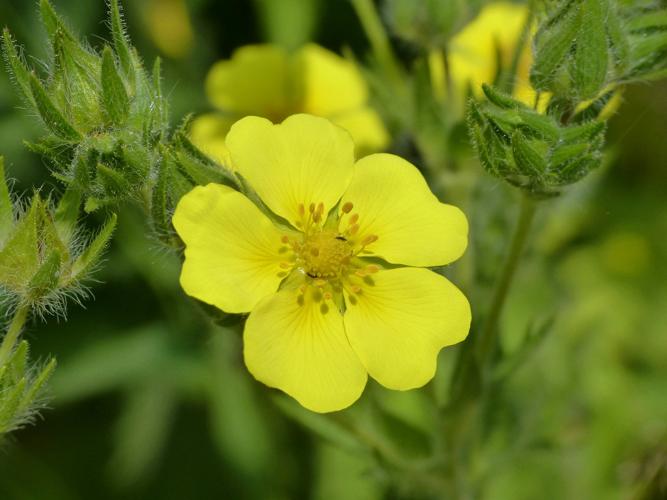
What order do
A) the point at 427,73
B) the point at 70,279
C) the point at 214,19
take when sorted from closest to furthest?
the point at 70,279, the point at 427,73, the point at 214,19

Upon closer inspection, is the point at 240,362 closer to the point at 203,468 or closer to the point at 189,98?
the point at 203,468

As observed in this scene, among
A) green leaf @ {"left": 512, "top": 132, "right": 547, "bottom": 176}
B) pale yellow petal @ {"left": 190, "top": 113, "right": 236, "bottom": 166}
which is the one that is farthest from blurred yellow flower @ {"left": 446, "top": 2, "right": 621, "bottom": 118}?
green leaf @ {"left": 512, "top": 132, "right": 547, "bottom": 176}

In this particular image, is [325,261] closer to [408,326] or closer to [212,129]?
[408,326]

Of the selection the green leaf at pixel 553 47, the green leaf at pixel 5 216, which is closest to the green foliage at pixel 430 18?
the green leaf at pixel 553 47

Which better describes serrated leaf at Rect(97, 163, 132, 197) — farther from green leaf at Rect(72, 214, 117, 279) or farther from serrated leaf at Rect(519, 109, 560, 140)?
serrated leaf at Rect(519, 109, 560, 140)

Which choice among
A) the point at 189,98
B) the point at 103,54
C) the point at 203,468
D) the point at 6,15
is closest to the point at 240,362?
the point at 203,468
